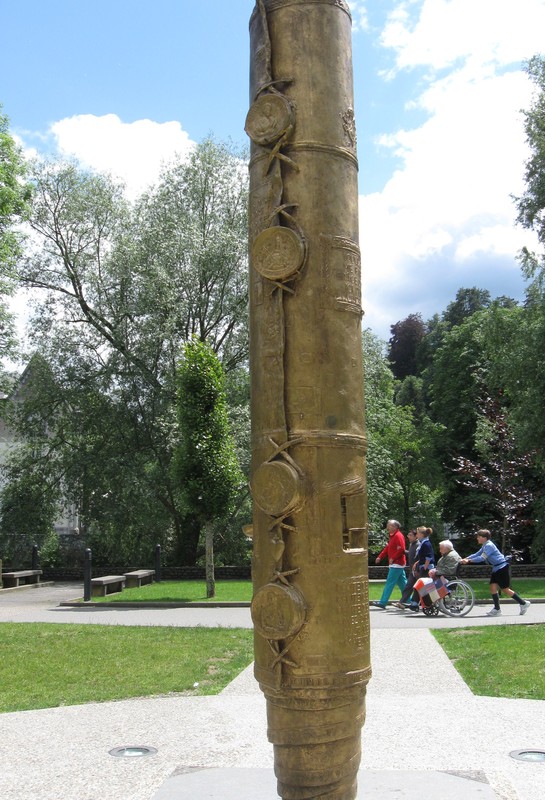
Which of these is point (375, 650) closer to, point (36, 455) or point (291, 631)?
point (291, 631)

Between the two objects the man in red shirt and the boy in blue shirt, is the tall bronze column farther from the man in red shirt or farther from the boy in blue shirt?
the man in red shirt

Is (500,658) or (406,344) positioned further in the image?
(406,344)

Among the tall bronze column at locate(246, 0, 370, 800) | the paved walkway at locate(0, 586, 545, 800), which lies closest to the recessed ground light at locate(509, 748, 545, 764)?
the paved walkway at locate(0, 586, 545, 800)

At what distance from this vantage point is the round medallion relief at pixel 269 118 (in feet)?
16.3

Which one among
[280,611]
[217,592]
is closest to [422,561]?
[217,592]

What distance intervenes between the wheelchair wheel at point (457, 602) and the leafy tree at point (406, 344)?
153ft

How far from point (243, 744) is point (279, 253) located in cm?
377

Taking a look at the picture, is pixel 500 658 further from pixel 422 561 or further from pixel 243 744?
pixel 422 561

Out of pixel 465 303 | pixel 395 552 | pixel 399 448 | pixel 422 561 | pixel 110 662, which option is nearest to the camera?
pixel 110 662

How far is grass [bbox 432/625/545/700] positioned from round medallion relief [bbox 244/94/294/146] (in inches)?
235

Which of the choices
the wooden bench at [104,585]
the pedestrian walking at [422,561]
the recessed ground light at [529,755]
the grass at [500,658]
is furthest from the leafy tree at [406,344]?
the recessed ground light at [529,755]

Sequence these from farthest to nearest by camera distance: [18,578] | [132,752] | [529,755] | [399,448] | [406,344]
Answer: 1. [406,344]
2. [399,448]
3. [18,578]
4. [132,752]
5. [529,755]

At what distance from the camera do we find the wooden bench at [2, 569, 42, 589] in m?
23.5

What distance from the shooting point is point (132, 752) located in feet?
20.0
